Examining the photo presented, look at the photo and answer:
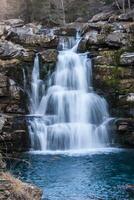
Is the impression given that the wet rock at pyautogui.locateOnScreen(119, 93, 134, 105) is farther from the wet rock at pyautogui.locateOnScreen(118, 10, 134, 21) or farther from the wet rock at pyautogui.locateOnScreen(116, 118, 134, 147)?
the wet rock at pyautogui.locateOnScreen(118, 10, 134, 21)

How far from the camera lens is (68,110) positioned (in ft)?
103

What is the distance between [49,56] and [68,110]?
5.14 metres

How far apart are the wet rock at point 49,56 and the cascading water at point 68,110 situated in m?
0.40

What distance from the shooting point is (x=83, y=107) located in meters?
31.3

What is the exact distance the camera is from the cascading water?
29.0m

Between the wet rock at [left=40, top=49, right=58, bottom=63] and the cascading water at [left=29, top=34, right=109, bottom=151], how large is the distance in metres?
0.40

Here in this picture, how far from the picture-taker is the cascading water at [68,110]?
29.0 metres

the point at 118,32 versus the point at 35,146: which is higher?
the point at 118,32

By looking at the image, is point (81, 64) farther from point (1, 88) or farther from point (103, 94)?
point (1, 88)

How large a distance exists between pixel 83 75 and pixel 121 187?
51.3ft

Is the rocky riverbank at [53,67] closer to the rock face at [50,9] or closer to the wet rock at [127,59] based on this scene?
the wet rock at [127,59]

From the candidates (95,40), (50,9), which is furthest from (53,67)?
(50,9)

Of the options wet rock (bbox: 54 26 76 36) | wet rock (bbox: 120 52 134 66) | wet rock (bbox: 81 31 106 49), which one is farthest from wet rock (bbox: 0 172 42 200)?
wet rock (bbox: 54 26 76 36)

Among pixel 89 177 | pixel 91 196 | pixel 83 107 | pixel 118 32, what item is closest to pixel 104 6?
pixel 118 32
